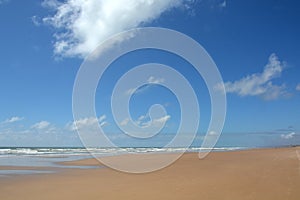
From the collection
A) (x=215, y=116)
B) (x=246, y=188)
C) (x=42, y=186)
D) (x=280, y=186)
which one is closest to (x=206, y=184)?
(x=246, y=188)

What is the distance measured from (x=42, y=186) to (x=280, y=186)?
7806mm

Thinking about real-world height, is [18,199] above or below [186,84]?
below

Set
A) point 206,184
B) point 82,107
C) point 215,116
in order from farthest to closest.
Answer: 1. point 215,116
2. point 82,107
3. point 206,184

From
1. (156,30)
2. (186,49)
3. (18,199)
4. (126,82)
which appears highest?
(156,30)

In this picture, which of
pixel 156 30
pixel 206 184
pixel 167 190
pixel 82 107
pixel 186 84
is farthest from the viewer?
pixel 186 84

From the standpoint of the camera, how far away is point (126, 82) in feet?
51.9

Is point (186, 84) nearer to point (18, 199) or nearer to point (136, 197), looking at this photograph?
point (136, 197)

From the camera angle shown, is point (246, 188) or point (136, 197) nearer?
point (136, 197)

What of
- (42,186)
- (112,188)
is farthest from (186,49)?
(42,186)

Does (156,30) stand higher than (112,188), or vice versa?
(156,30)

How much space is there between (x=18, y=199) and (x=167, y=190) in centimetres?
421

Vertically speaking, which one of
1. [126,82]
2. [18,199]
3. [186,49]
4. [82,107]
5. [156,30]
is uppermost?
[156,30]

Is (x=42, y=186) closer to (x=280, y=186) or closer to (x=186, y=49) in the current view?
(x=280, y=186)

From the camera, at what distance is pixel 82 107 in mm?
12352
